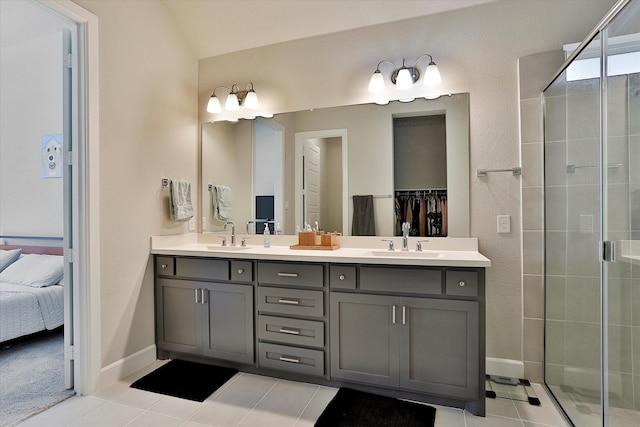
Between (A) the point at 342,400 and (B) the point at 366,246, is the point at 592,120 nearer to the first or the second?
(B) the point at 366,246

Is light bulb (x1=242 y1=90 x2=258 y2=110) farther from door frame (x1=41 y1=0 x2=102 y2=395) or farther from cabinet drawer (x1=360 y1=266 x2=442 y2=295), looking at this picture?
cabinet drawer (x1=360 y1=266 x2=442 y2=295)

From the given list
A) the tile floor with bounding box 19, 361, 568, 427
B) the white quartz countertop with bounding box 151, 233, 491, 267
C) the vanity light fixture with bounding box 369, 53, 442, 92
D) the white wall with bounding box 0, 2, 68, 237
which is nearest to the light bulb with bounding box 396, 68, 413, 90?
the vanity light fixture with bounding box 369, 53, 442, 92

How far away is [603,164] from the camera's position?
152 cm

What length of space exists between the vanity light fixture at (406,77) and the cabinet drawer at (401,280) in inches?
52.1

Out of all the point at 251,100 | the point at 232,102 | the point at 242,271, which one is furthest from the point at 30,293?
the point at 251,100

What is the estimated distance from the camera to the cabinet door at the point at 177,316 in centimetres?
248

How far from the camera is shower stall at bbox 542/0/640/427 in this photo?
4.62 ft

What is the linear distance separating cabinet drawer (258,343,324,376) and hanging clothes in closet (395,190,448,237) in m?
1.04

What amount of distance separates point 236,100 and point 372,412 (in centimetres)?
253

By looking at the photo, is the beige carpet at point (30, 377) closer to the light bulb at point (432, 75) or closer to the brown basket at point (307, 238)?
the brown basket at point (307, 238)

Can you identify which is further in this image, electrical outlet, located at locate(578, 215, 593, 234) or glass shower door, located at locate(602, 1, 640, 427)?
electrical outlet, located at locate(578, 215, 593, 234)

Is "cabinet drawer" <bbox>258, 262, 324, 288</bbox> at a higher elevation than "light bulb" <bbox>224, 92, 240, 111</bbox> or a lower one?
lower

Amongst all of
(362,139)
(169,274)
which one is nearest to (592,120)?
(362,139)

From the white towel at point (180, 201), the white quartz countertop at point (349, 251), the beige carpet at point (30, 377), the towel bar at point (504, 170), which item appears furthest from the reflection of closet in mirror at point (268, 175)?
the beige carpet at point (30, 377)
